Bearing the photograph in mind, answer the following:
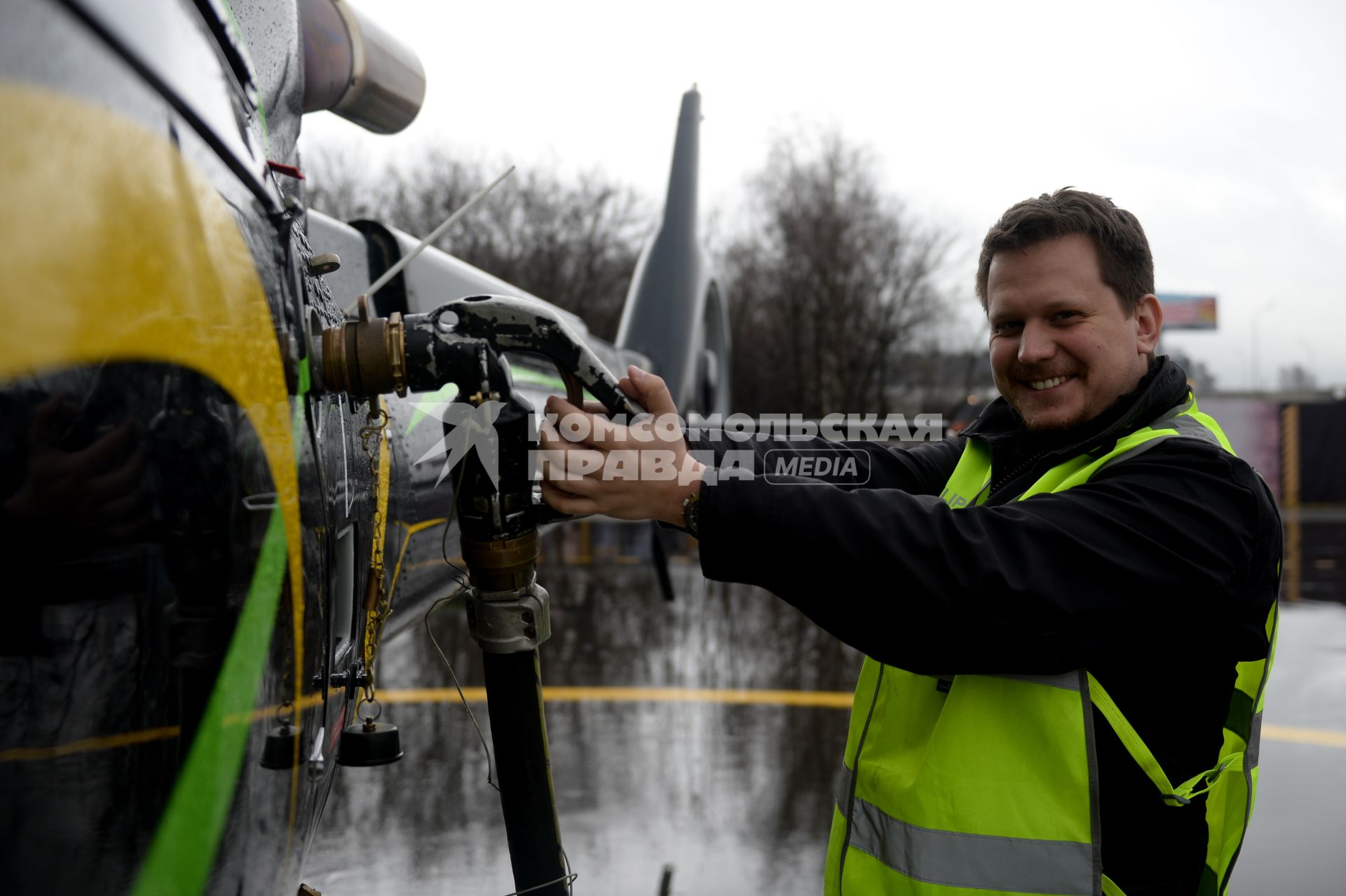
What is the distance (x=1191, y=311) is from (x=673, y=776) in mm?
46570

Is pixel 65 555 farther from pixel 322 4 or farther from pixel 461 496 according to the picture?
pixel 322 4

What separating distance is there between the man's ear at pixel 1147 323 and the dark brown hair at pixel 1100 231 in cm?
1

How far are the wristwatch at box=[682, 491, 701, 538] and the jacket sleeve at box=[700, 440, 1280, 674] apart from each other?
17 millimetres

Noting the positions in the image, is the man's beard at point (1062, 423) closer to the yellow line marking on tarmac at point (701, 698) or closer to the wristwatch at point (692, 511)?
the wristwatch at point (692, 511)

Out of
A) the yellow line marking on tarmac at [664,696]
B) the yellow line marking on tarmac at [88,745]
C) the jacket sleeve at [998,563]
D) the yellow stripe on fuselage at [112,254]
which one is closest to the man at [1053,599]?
the jacket sleeve at [998,563]

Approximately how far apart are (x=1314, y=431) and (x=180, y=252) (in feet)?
72.6

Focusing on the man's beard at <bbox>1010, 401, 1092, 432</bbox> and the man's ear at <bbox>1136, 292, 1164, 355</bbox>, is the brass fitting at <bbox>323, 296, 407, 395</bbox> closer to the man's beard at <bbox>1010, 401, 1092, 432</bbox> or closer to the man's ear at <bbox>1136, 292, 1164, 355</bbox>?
the man's beard at <bbox>1010, 401, 1092, 432</bbox>

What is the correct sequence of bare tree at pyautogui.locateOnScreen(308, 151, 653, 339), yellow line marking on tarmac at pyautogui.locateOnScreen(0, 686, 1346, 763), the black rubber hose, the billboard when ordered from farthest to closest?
the billboard, bare tree at pyautogui.locateOnScreen(308, 151, 653, 339), yellow line marking on tarmac at pyautogui.locateOnScreen(0, 686, 1346, 763), the black rubber hose

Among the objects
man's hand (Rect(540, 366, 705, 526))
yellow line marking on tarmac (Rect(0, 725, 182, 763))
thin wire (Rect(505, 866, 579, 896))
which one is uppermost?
man's hand (Rect(540, 366, 705, 526))

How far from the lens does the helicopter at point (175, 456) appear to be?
0.75 m

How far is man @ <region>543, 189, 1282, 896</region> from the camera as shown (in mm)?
1417

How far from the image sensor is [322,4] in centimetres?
212

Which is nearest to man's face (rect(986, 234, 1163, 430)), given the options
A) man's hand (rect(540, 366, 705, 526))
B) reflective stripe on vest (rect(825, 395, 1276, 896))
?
reflective stripe on vest (rect(825, 395, 1276, 896))

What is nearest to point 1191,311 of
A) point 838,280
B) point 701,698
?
point 838,280
